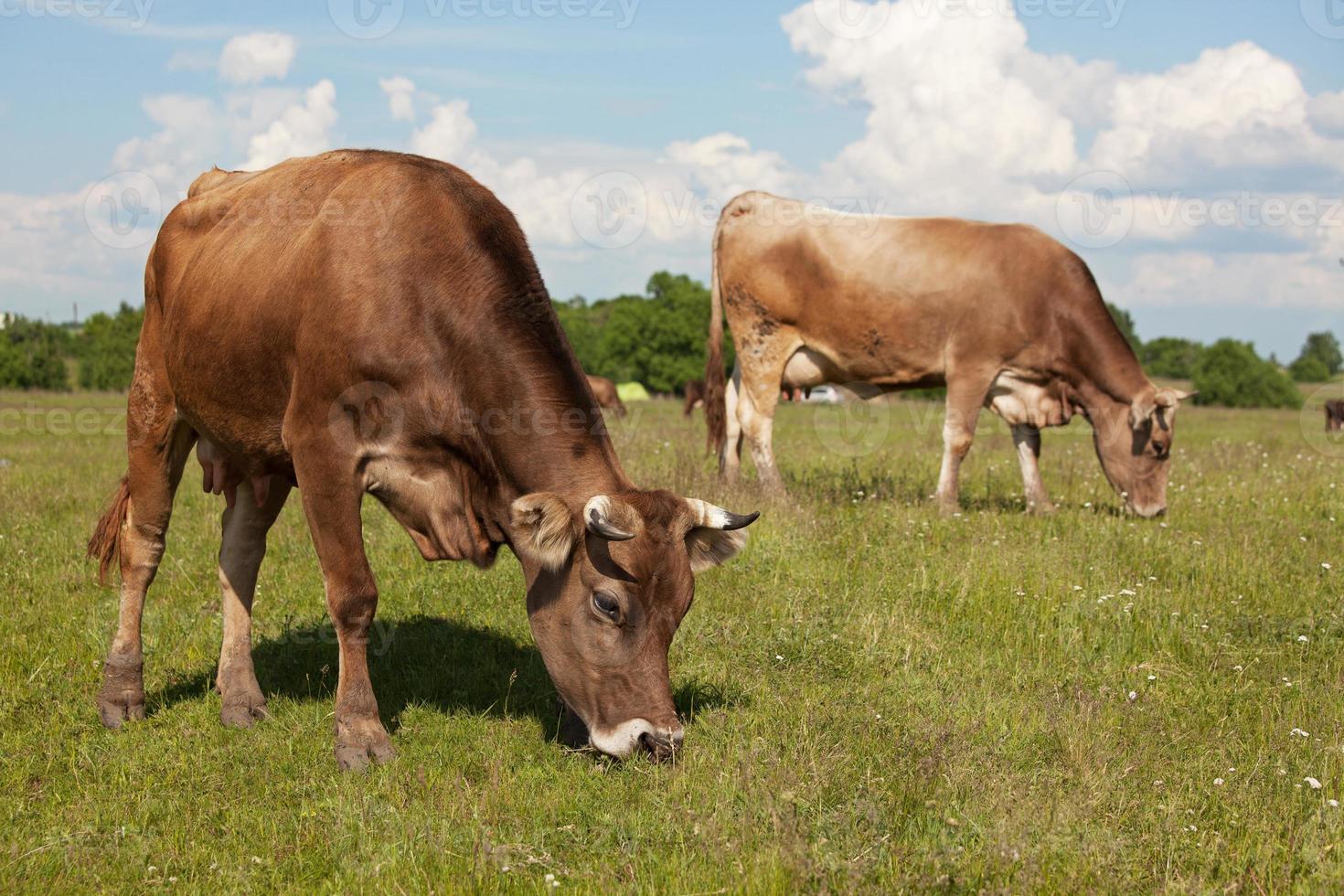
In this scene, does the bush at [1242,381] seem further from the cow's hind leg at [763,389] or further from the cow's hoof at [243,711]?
the cow's hoof at [243,711]

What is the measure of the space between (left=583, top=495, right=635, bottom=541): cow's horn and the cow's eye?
0.29m

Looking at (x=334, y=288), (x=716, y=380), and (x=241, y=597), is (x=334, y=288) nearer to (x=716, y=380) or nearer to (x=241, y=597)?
(x=241, y=597)

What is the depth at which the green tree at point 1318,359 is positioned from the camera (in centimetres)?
12838

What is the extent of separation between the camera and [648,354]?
99.8 metres

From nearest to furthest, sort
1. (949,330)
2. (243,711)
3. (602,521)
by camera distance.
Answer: (602,521), (243,711), (949,330)

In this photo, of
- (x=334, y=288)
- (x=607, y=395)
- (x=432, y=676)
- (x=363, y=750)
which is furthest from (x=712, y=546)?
(x=607, y=395)

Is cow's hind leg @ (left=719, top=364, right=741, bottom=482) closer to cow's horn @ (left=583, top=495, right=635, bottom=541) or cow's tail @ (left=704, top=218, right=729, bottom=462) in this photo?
cow's tail @ (left=704, top=218, right=729, bottom=462)

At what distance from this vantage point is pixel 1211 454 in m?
17.4

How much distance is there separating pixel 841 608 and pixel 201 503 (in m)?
7.48

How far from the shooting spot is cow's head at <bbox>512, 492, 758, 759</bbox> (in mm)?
4824

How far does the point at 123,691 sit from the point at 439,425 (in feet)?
8.08

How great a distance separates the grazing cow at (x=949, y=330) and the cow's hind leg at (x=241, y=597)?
19.5 feet

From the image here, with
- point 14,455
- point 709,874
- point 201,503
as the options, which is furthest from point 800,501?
point 14,455

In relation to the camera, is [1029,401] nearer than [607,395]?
Yes
